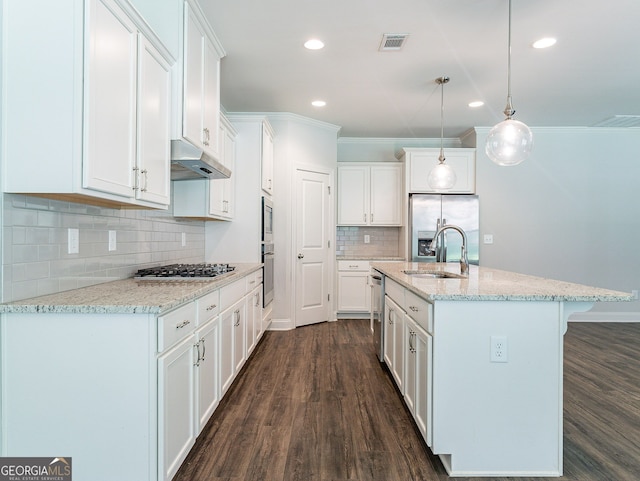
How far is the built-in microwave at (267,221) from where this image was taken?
4039mm

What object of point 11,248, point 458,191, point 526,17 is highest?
point 526,17

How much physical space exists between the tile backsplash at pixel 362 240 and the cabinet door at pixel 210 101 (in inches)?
122

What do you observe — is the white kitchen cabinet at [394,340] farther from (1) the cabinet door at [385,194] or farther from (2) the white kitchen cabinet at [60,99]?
(1) the cabinet door at [385,194]

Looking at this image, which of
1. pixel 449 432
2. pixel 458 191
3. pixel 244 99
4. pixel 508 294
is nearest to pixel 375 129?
pixel 458 191

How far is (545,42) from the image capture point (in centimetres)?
288

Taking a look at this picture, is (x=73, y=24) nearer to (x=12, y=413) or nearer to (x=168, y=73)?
(x=168, y=73)

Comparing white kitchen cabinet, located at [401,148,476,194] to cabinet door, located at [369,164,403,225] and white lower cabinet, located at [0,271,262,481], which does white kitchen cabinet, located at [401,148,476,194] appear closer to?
cabinet door, located at [369,164,403,225]

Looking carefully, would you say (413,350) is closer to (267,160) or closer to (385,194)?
(267,160)

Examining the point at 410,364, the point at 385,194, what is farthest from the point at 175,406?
the point at 385,194

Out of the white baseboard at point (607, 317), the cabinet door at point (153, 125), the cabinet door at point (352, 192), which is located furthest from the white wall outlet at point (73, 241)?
the white baseboard at point (607, 317)

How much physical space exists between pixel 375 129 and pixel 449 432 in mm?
4272

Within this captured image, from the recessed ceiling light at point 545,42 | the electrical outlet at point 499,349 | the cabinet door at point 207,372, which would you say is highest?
the recessed ceiling light at point 545,42

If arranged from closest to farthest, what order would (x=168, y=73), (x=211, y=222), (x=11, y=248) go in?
(x=11, y=248) < (x=168, y=73) < (x=211, y=222)

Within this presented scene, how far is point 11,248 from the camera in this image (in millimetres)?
1524
